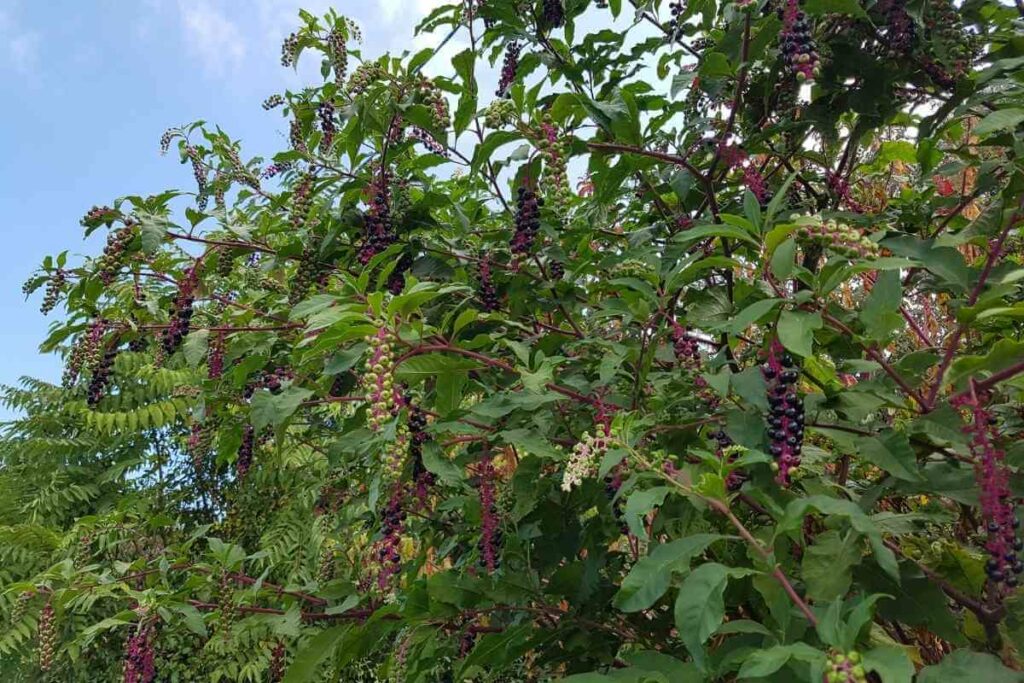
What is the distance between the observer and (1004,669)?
4.09ft

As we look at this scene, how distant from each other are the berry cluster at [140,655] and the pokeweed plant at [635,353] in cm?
2

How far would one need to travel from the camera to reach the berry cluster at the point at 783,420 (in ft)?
4.28

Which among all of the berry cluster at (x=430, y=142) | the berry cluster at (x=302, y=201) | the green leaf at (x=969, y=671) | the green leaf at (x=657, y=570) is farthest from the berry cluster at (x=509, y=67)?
the green leaf at (x=969, y=671)

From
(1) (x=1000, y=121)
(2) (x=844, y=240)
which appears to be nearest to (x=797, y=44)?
(1) (x=1000, y=121)

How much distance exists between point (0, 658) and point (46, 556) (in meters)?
0.85

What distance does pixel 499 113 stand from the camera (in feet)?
6.48

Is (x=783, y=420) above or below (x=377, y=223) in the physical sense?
below

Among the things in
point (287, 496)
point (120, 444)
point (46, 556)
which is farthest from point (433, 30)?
point (120, 444)

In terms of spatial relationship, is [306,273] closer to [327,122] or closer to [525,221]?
[327,122]

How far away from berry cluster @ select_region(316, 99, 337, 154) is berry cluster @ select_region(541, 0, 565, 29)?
0.76 m

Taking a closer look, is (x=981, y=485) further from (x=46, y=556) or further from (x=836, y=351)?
(x=46, y=556)

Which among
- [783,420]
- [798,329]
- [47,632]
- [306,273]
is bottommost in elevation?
[47,632]

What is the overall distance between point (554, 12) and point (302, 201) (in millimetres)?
1037

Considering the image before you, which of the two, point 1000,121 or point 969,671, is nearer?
point 969,671
